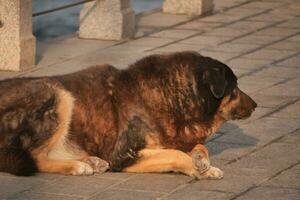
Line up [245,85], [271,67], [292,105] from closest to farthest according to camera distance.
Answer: [292,105]
[245,85]
[271,67]

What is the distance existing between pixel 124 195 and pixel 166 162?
67cm

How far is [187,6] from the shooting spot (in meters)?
17.2

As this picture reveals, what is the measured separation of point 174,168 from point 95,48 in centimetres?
572

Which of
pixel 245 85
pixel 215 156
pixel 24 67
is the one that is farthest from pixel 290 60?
pixel 215 156

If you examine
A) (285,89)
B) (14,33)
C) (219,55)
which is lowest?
(285,89)

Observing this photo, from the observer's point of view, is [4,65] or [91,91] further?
[4,65]

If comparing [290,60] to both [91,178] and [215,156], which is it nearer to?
[215,156]

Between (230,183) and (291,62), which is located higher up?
(291,62)

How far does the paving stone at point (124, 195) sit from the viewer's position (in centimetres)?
847

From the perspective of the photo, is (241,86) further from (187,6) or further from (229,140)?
(187,6)

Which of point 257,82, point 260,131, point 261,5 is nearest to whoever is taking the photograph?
point 260,131

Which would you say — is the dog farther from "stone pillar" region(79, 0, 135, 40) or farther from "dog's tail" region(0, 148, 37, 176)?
"stone pillar" region(79, 0, 135, 40)

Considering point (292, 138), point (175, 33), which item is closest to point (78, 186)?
point (292, 138)

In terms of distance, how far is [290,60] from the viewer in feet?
46.7
